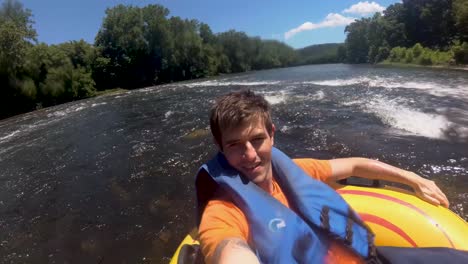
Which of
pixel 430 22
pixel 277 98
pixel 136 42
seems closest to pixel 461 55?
pixel 277 98

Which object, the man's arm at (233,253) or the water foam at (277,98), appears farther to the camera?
the water foam at (277,98)

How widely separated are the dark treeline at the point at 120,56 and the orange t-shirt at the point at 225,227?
26904mm

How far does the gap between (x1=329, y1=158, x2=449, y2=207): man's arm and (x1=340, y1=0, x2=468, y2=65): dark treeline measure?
2958 cm

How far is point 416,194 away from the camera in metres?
2.39

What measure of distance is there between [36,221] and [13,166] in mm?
3924

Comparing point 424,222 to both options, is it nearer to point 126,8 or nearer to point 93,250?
point 93,250

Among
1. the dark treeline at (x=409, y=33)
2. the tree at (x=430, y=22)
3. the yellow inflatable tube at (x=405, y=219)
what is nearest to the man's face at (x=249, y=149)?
the yellow inflatable tube at (x=405, y=219)

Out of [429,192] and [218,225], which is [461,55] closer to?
[429,192]

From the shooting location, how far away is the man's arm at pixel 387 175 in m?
2.29

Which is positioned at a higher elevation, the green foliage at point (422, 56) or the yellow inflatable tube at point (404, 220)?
the yellow inflatable tube at point (404, 220)

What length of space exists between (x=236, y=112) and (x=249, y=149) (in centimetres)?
20

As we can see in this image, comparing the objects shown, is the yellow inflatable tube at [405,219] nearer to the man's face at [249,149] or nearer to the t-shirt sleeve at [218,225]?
the man's face at [249,149]

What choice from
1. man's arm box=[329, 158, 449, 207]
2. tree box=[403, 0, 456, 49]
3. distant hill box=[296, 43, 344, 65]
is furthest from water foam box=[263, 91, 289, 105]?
distant hill box=[296, 43, 344, 65]

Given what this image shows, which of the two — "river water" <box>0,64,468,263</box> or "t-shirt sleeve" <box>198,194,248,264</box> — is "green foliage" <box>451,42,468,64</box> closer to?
"river water" <box>0,64,468,263</box>
